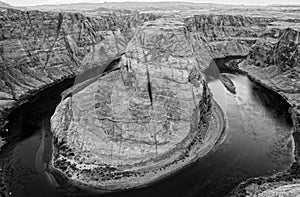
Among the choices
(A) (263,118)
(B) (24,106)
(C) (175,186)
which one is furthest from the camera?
(B) (24,106)

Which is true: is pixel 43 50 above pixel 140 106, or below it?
above

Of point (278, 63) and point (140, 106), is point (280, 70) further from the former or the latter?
point (140, 106)

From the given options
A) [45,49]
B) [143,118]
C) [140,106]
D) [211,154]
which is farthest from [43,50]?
[211,154]

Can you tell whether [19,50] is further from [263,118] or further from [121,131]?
[263,118]

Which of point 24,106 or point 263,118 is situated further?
point 24,106

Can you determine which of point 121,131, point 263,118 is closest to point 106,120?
point 121,131

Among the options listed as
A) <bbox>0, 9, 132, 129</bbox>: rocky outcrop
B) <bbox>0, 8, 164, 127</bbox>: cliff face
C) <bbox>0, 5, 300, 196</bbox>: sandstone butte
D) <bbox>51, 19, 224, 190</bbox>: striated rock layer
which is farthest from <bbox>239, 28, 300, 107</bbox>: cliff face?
<bbox>0, 9, 132, 129</bbox>: rocky outcrop

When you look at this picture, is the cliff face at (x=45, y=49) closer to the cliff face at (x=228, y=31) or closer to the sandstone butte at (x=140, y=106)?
the sandstone butte at (x=140, y=106)
